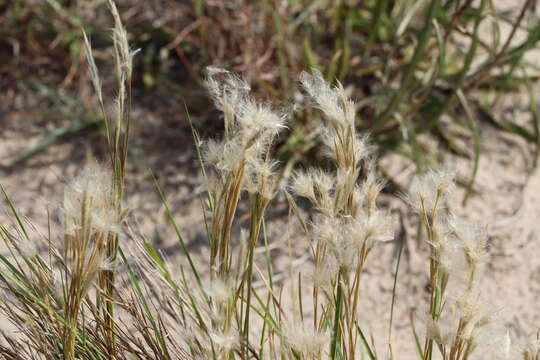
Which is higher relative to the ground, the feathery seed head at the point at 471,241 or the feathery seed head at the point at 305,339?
the feathery seed head at the point at 471,241

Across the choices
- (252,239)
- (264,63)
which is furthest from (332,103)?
(264,63)

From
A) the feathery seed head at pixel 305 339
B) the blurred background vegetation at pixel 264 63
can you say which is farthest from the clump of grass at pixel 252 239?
the blurred background vegetation at pixel 264 63

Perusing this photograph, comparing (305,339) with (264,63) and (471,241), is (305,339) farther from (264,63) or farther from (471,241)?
(264,63)

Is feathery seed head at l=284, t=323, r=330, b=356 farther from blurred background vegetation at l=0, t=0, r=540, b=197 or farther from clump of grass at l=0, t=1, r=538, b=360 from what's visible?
blurred background vegetation at l=0, t=0, r=540, b=197

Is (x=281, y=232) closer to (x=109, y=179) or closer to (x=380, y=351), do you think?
(x=380, y=351)

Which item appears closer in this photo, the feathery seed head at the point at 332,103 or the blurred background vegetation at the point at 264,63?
the feathery seed head at the point at 332,103

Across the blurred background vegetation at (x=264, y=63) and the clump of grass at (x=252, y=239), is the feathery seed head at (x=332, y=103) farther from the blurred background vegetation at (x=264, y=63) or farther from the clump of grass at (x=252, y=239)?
the blurred background vegetation at (x=264, y=63)

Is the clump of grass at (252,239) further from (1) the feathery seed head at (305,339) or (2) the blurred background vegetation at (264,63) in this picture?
(2) the blurred background vegetation at (264,63)

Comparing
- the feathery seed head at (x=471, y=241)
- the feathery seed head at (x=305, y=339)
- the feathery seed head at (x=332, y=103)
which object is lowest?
the feathery seed head at (x=305, y=339)

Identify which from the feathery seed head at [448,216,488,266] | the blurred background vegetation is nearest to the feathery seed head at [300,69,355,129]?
the feathery seed head at [448,216,488,266]

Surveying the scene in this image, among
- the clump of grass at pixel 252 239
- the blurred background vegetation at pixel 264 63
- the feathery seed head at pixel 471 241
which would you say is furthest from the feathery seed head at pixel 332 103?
the blurred background vegetation at pixel 264 63
